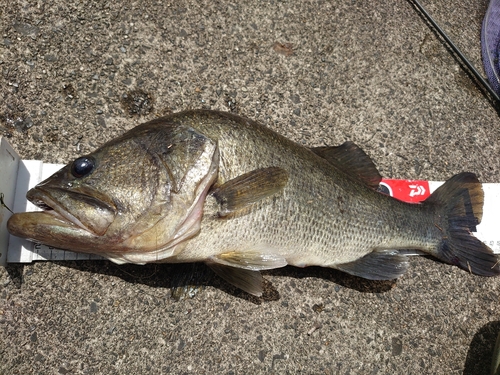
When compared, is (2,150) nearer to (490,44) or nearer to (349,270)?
(349,270)

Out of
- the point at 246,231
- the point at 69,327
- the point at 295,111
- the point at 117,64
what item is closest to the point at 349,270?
the point at 246,231

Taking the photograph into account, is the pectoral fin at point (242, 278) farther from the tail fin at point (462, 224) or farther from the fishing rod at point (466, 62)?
the fishing rod at point (466, 62)

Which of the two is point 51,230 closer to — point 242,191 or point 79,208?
point 79,208

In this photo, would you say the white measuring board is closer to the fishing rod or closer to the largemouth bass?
the largemouth bass

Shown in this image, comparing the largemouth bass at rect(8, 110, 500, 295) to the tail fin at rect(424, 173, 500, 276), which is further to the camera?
the tail fin at rect(424, 173, 500, 276)

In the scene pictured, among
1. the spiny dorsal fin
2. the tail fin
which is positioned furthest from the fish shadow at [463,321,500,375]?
the spiny dorsal fin
